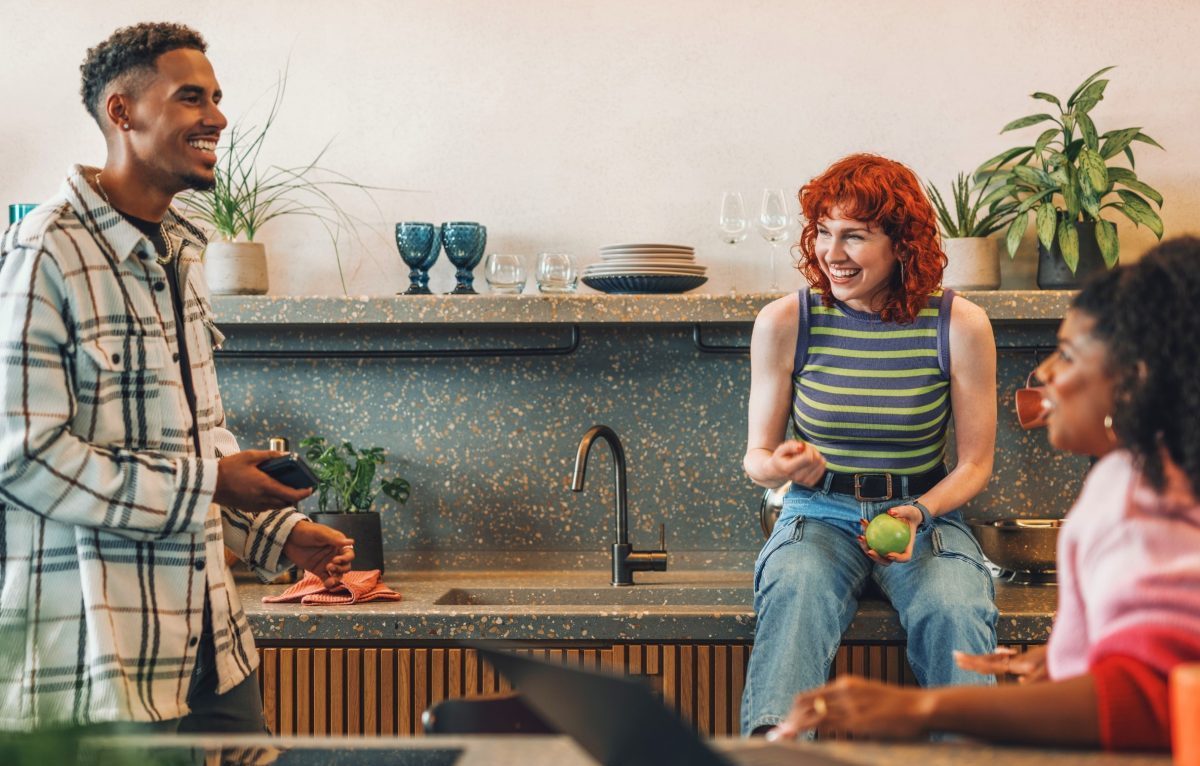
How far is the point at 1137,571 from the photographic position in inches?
35.3

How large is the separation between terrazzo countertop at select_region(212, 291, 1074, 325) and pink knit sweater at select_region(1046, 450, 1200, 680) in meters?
1.48

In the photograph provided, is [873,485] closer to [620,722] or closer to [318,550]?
[318,550]

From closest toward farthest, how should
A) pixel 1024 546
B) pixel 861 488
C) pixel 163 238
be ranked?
pixel 163 238, pixel 861 488, pixel 1024 546

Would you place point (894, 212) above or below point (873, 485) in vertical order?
above

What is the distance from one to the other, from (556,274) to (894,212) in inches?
29.9

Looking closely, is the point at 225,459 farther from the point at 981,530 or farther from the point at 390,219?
the point at 981,530

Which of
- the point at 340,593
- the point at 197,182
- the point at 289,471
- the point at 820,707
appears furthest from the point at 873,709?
the point at 340,593

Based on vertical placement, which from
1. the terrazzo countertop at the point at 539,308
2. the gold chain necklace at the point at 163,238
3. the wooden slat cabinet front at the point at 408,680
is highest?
the gold chain necklace at the point at 163,238

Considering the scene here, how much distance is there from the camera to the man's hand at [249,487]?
1541 millimetres

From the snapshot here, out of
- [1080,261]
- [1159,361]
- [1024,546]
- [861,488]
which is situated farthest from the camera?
[1080,261]

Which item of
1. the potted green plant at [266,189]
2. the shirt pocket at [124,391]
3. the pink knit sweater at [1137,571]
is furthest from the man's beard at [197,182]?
the pink knit sweater at [1137,571]

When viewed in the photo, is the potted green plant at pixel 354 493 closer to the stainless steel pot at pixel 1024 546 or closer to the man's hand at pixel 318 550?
the man's hand at pixel 318 550

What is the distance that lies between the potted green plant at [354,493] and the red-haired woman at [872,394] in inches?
34.3

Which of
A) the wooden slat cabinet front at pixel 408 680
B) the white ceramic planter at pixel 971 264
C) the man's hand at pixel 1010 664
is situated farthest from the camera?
the white ceramic planter at pixel 971 264
